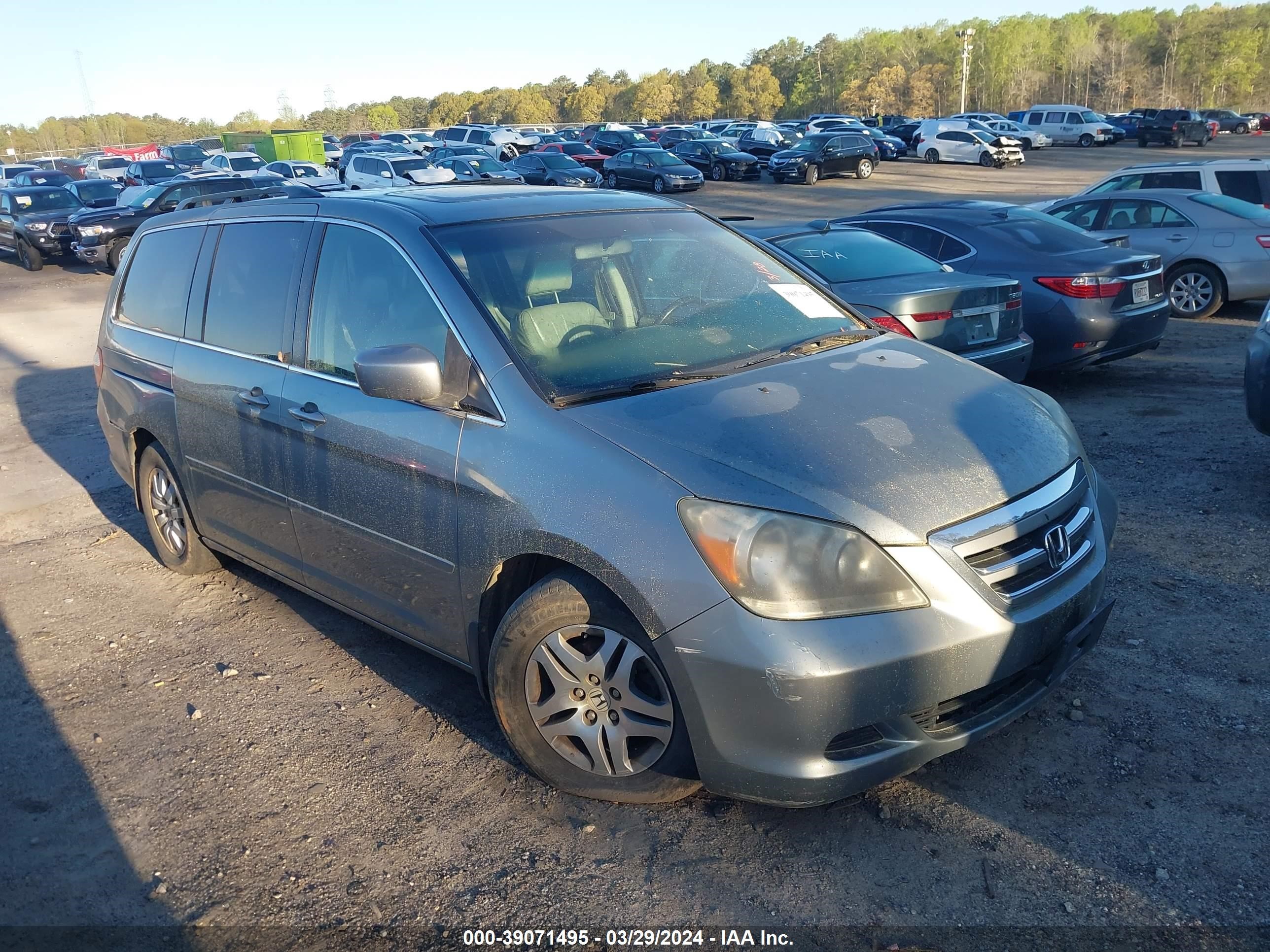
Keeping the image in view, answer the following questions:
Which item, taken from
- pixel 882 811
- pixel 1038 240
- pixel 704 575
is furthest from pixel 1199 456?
pixel 704 575

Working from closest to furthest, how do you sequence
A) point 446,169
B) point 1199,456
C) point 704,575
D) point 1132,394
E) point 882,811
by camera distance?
point 704,575 → point 882,811 → point 1199,456 → point 1132,394 → point 446,169

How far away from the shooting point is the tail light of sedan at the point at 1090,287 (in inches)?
312

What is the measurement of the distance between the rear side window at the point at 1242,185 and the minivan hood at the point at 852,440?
10.8m

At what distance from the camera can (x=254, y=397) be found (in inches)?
164

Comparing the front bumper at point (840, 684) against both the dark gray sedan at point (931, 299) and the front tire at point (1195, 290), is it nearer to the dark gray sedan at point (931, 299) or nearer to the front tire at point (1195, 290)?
the dark gray sedan at point (931, 299)

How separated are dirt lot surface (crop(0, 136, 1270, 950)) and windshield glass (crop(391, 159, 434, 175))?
25.2m

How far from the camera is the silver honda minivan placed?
2.76 m

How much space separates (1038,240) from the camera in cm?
845

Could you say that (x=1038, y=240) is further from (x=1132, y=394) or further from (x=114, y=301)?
(x=114, y=301)

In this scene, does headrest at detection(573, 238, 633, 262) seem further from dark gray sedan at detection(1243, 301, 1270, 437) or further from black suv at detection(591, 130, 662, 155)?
black suv at detection(591, 130, 662, 155)

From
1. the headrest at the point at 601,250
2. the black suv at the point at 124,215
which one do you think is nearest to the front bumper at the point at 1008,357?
the headrest at the point at 601,250

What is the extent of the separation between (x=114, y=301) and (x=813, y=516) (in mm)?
4531

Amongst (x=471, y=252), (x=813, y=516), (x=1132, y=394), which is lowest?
(x=1132, y=394)

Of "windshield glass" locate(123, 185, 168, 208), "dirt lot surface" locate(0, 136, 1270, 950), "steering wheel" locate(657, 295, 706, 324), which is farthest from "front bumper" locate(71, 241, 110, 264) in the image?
"steering wheel" locate(657, 295, 706, 324)
